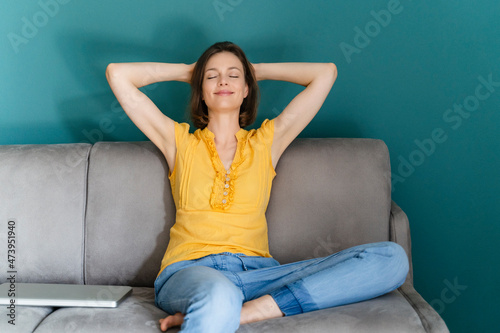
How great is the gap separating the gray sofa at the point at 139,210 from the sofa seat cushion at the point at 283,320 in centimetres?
33

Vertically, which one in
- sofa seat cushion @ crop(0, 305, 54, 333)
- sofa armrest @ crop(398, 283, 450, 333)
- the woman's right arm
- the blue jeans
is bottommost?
sofa seat cushion @ crop(0, 305, 54, 333)

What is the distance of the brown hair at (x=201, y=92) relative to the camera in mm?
1900

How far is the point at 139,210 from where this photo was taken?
1.90 metres

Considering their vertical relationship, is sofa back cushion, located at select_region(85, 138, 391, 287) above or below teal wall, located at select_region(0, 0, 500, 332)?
below

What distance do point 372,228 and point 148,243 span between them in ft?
2.79

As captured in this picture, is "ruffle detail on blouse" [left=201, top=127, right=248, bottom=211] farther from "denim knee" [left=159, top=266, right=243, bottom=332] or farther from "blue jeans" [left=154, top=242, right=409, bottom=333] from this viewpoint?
"denim knee" [left=159, top=266, right=243, bottom=332]

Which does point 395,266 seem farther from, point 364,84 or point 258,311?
point 364,84

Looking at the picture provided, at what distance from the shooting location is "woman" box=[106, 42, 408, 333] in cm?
142

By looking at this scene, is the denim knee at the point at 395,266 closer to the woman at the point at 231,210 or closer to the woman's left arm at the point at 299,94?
the woman at the point at 231,210

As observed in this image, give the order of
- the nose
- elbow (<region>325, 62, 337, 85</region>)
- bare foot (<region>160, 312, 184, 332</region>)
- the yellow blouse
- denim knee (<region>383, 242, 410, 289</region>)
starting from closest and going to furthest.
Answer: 1. bare foot (<region>160, 312, 184, 332</region>)
2. denim knee (<region>383, 242, 410, 289</region>)
3. the yellow blouse
4. the nose
5. elbow (<region>325, 62, 337, 85</region>)

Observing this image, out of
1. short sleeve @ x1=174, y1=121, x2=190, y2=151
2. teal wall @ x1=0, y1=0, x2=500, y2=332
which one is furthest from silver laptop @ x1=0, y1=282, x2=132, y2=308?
teal wall @ x1=0, y1=0, x2=500, y2=332

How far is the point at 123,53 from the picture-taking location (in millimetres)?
2254

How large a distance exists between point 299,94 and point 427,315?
92 cm

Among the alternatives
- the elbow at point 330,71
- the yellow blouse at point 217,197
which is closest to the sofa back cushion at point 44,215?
the yellow blouse at point 217,197
